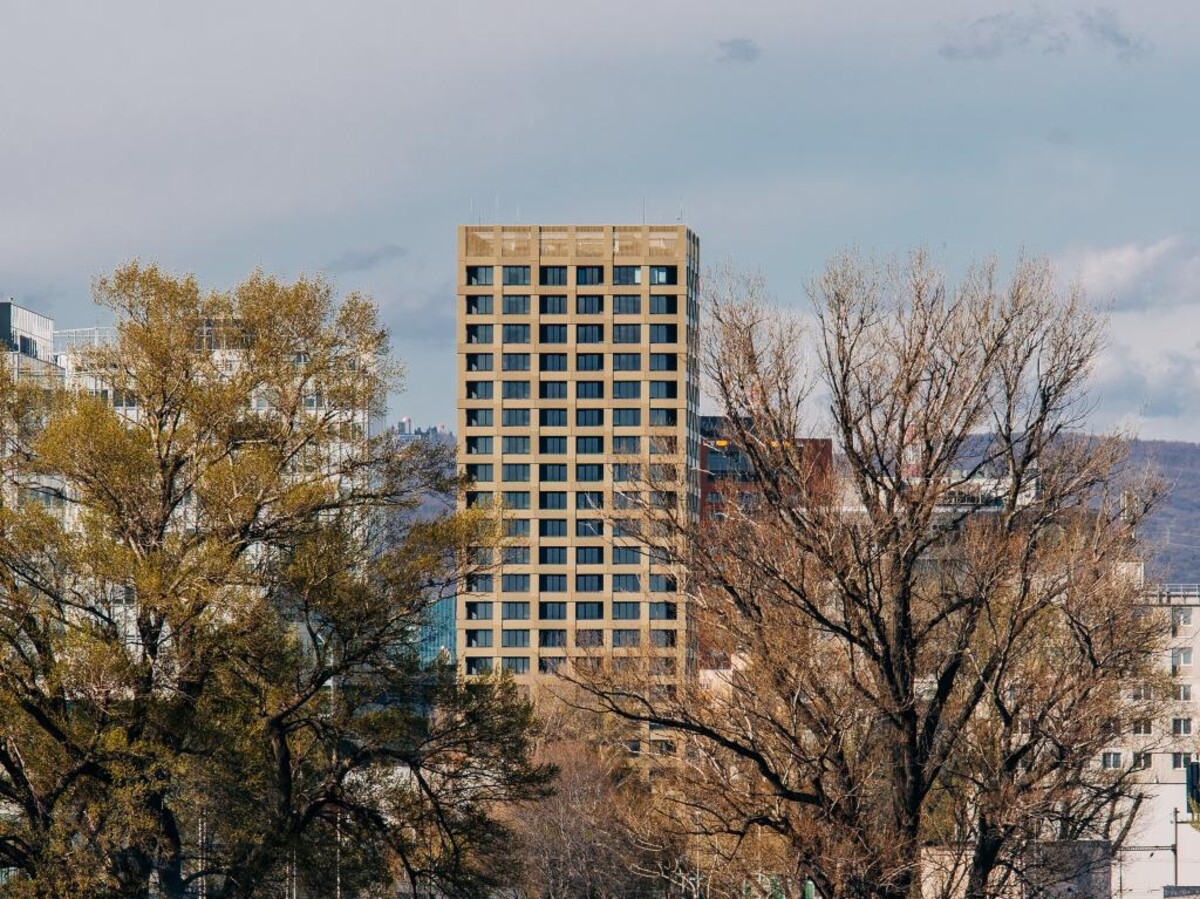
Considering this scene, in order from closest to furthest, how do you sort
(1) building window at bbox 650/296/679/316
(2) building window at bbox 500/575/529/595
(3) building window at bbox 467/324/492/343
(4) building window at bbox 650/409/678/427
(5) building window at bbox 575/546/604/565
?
(2) building window at bbox 500/575/529/595, (5) building window at bbox 575/546/604/565, (4) building window at bbox 650/409/678/427, (1) building window at bbox 650/296/679/316, (3) building window at bbox 467/324/492/343

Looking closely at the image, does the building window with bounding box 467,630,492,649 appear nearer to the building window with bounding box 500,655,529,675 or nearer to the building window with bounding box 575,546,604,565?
the building window with bounding box 500,655,529,675

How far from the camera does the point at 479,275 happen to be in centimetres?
17012

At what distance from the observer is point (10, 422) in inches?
1809

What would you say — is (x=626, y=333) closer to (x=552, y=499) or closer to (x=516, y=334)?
(x=516, y=334)

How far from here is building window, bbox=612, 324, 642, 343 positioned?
16925 cm

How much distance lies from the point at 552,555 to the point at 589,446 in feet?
32.7

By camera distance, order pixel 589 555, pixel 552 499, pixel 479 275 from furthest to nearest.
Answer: pixel 479 275
pixel 552 499
pixel 589 555

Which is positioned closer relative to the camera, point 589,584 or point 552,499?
point 589,584

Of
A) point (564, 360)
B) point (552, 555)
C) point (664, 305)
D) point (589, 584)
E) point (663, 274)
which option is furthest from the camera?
point (564, 360)

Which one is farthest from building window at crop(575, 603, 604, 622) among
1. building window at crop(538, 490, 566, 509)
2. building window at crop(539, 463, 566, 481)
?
building window at crop(539, 463, 566, 481)

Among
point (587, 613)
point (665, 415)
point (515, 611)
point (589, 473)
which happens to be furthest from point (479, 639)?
point (665, 415)

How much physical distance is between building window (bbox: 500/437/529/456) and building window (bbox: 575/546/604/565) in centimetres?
944

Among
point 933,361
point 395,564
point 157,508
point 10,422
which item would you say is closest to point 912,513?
point 933,361

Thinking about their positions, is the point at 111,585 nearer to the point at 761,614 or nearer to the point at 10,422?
the point at 10,422
